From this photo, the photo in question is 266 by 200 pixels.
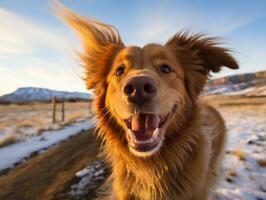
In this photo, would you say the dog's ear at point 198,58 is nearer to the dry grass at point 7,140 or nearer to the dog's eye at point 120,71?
the dog's eye at point 120,71

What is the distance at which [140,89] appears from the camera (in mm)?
2562

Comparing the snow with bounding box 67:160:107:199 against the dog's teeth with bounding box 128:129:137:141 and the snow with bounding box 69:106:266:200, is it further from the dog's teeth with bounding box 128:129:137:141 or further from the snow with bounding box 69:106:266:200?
the dog's teeth with bounding box 128:129:137:141

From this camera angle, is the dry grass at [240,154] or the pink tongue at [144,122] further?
the dry grass at [240,154]

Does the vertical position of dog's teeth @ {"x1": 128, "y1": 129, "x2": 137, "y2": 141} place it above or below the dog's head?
below

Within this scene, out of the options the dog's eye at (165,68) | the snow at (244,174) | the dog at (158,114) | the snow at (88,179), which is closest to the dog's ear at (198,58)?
the dog at (158,114)

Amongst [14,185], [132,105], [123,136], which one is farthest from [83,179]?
[132,105]

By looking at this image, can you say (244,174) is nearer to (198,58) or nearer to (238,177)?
(238,177)

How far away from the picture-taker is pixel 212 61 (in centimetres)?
362

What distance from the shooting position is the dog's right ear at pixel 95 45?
3.85 meters

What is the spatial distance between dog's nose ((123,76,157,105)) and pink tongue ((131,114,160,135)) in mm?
263

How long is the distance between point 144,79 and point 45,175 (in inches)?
150

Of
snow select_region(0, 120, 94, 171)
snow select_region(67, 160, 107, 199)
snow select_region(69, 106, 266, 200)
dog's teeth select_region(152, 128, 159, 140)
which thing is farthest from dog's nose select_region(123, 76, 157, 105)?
snow select_region(0, 120, 94, 171)

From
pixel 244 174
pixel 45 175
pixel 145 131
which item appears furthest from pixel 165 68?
pixel 45 175

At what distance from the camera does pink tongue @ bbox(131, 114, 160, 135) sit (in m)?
2.91
